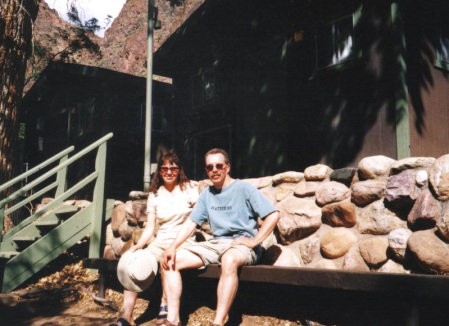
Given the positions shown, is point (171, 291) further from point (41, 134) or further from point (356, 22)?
point (41, 134)

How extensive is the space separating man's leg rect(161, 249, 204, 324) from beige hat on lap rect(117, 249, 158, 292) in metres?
0.15

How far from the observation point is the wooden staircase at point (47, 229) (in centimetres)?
579

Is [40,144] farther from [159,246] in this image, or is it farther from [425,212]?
[425,212]

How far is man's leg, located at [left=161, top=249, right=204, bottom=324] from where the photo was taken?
3.41 m

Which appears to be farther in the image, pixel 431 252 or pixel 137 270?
pixel 137 270

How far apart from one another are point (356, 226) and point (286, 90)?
4.54 m

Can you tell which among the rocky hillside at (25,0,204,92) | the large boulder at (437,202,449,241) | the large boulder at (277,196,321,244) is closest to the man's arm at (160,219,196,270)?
the large boulder at (277,196,321,244)

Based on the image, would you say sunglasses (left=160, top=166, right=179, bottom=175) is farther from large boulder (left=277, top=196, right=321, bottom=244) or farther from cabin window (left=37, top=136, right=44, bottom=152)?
cabin window (left=37, top=136, right=44, bottom=152)

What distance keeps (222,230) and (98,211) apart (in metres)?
3.57

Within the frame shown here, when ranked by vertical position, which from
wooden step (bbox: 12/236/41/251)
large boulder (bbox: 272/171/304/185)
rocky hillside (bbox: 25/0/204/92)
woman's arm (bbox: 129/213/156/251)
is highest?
rocky hillside (bbox: 25/0/204/92)

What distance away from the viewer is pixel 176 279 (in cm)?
351

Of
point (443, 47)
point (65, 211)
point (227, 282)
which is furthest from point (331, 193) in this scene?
point (65, 211)

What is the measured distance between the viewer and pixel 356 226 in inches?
154

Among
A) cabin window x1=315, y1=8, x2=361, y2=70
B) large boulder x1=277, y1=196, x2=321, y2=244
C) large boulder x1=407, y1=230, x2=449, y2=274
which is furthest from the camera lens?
cabin window x1=315, y1=8, x2=361, y2=70
